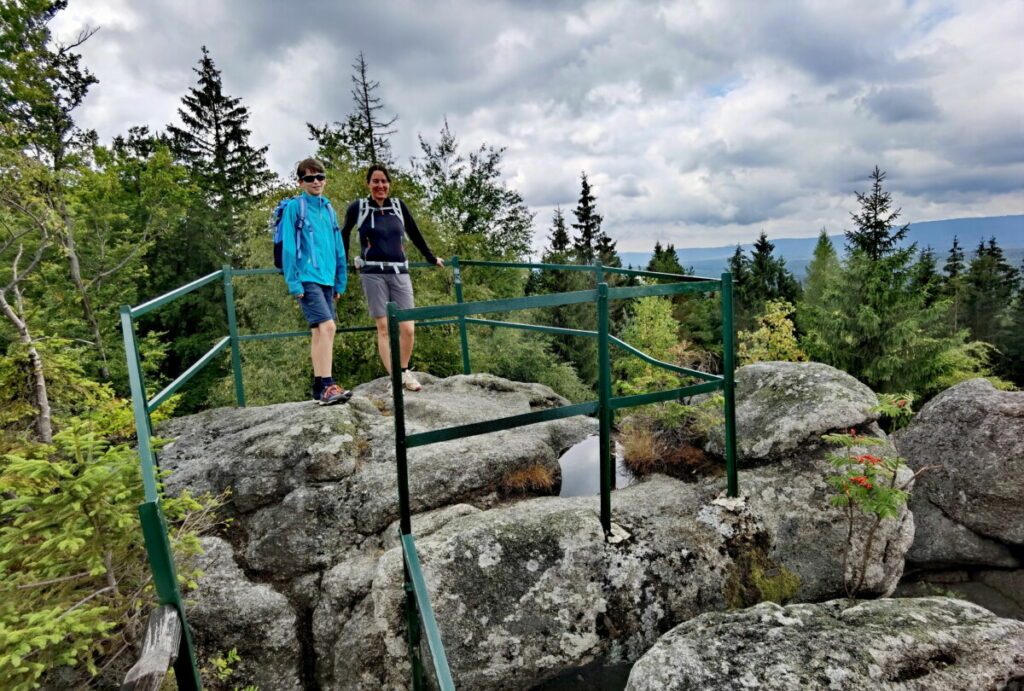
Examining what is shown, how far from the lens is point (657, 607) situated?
2777 mm

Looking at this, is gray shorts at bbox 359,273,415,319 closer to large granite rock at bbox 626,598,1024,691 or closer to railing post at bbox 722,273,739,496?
railing post at bbox 722,273,739,496

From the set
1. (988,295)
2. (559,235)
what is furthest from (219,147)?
(988,295)

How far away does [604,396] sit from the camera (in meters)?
2.92

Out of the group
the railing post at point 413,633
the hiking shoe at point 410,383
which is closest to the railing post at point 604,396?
the railing post at point 413,633

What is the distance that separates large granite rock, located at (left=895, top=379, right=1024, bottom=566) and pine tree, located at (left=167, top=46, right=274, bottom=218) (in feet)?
92.8

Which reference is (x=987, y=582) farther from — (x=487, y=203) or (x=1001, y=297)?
(x=1001, y=297)

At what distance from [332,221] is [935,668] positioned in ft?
14.0

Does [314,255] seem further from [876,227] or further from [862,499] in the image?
Answer: [876,227]

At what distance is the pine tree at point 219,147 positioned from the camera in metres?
27.9

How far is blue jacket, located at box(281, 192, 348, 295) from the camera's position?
4035mm

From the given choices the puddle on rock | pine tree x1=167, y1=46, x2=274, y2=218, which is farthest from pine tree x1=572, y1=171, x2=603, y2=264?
the puddle on rock

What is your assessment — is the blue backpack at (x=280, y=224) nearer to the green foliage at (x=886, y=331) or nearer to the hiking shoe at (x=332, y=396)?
the hiking shoe at (x=332, y=396)

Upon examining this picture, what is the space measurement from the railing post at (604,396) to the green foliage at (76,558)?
1.94 metres

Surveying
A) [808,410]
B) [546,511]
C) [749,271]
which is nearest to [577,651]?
[546,511]
